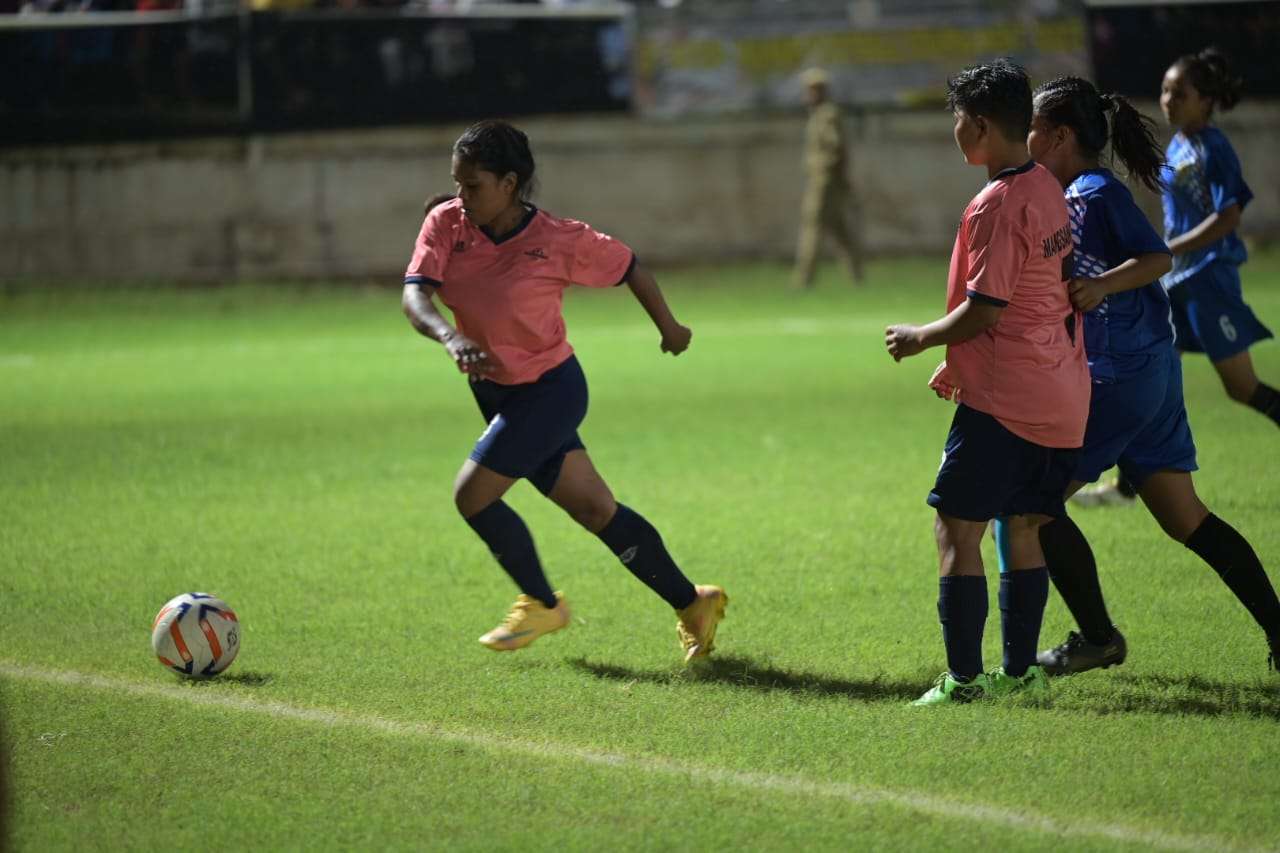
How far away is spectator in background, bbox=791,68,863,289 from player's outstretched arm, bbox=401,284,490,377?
14.2 m

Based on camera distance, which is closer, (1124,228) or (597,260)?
(1124,228)

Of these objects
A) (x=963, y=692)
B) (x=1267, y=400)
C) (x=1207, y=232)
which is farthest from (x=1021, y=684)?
(x=1267, y=400)

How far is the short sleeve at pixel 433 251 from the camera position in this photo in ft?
18.2

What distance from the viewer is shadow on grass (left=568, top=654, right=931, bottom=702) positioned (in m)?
5.19

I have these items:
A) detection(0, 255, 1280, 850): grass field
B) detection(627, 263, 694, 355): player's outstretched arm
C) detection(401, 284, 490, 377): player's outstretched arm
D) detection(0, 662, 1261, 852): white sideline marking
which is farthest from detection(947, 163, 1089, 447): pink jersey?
detection(401, 284, 490, 377): player's outstretched arm

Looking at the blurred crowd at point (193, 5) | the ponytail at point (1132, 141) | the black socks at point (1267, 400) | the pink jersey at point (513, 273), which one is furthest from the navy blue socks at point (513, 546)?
the blurred crowd at point (193, 5)

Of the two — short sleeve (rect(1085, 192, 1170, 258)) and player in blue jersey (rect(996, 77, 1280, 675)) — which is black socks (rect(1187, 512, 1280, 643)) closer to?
player in blue jersey (rect(996, 77, 1280, 675))

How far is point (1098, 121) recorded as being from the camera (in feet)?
16.7

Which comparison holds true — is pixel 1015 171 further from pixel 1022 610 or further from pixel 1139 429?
pixel 1022 610

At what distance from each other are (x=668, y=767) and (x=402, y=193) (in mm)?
17236

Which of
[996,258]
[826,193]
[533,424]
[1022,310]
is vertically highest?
[996,258]

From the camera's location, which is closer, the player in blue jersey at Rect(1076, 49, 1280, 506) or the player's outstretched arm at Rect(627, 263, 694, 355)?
the player's outstretched arm at Rect(627, 263, 694, 355)

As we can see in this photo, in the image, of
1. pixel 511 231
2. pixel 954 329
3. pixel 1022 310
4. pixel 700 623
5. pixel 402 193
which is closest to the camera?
pixel 954 329

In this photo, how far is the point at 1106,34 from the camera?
20891mm
